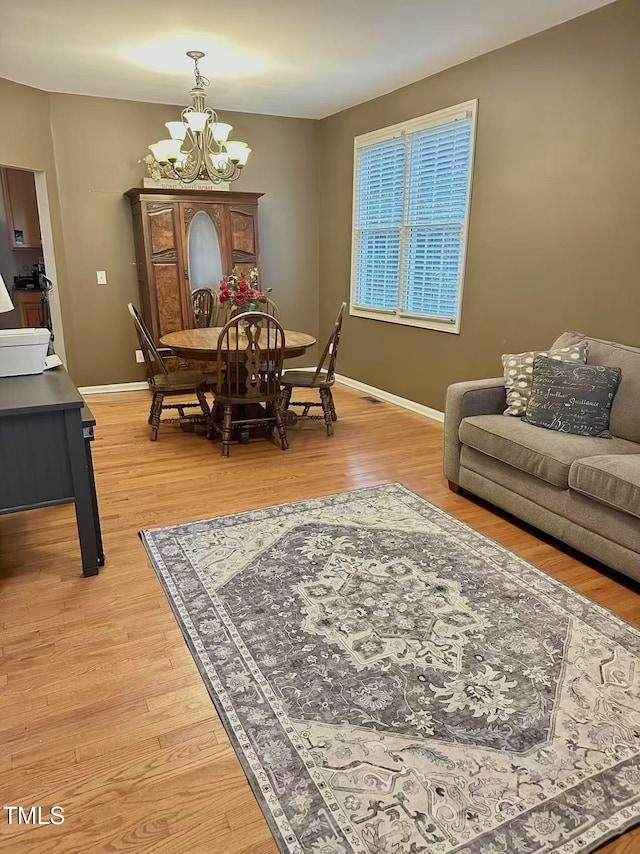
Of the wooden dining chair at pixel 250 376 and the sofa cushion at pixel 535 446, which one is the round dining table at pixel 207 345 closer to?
the wooden dining chair at pixel 250 376

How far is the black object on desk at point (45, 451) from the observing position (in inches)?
87.6

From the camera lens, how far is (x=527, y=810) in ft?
4.78

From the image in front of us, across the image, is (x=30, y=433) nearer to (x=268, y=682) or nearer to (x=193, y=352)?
(x=268, y=682)

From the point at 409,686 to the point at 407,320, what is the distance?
12.2 feet

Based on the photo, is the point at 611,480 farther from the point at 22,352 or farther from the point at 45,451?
the point at 22,352

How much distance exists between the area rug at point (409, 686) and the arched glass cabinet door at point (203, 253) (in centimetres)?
323

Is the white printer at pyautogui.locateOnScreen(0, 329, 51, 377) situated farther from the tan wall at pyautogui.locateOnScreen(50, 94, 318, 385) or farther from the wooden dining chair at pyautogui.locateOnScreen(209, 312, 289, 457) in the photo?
the tan wall at pyautogui.locateOnScreen(50, 94, 318, 385)

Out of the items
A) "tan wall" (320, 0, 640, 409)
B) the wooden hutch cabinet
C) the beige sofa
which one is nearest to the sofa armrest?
the beige sofa

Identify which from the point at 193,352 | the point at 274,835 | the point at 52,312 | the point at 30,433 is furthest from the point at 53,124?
the point at 274,835

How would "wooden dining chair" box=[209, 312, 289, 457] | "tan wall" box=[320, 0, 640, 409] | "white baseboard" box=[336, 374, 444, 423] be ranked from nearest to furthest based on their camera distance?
1. "tan wall" box=[320, 0, 640, 409]
2. "wooden dining chair" box=[209, 312, 289, 457]
3. "white baseboard" box=[336, 374, 444, 423]

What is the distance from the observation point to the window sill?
4.61 meters

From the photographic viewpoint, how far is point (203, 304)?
538cm

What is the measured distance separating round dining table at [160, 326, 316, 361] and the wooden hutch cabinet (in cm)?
100

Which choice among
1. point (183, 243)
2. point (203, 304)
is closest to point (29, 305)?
point (183, 243)
